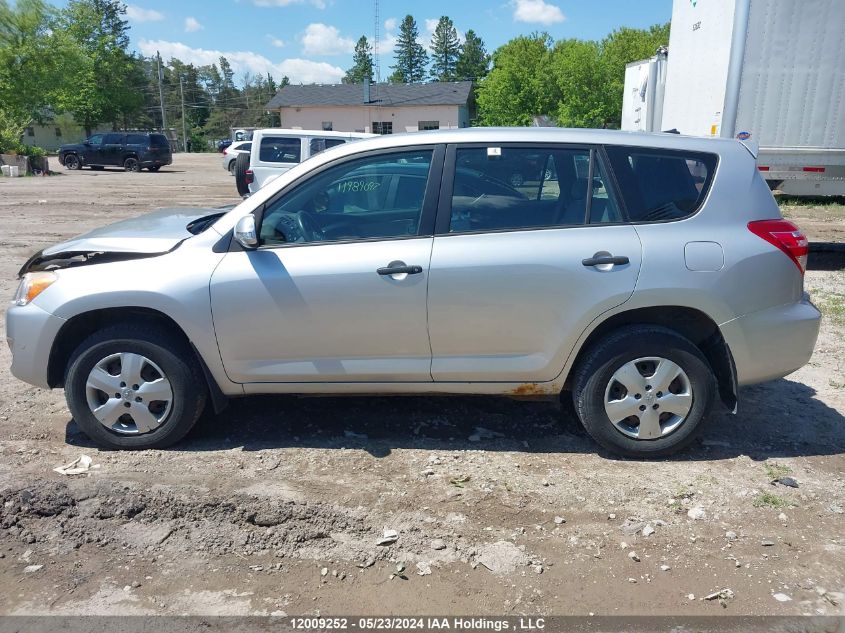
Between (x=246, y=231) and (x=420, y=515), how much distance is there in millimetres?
1800

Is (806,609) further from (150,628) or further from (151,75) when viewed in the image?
(151,75)

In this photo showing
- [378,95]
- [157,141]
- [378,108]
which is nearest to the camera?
[157,141]

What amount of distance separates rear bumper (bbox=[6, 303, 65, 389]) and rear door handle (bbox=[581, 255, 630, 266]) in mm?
3030

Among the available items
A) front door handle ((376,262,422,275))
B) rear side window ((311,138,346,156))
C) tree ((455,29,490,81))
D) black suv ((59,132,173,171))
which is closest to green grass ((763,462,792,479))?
front door handle ((376,262,422,275))

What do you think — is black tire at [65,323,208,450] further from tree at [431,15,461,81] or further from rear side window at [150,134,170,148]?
tree at [431,15,461,81]

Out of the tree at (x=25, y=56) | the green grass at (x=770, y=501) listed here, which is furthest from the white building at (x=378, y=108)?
the green grass at (x=770, y=501)

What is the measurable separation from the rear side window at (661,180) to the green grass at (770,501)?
62.9 inches

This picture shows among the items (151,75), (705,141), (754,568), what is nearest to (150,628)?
(754,568)

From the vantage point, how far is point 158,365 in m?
4.10

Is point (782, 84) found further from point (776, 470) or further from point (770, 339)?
point (776, 470)

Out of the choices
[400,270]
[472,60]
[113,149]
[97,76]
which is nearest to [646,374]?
[400,270]

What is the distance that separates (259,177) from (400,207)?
1146 centimetres

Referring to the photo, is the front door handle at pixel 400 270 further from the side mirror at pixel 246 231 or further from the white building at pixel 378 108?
the white building at pixel 378 108

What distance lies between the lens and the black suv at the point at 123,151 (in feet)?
117
